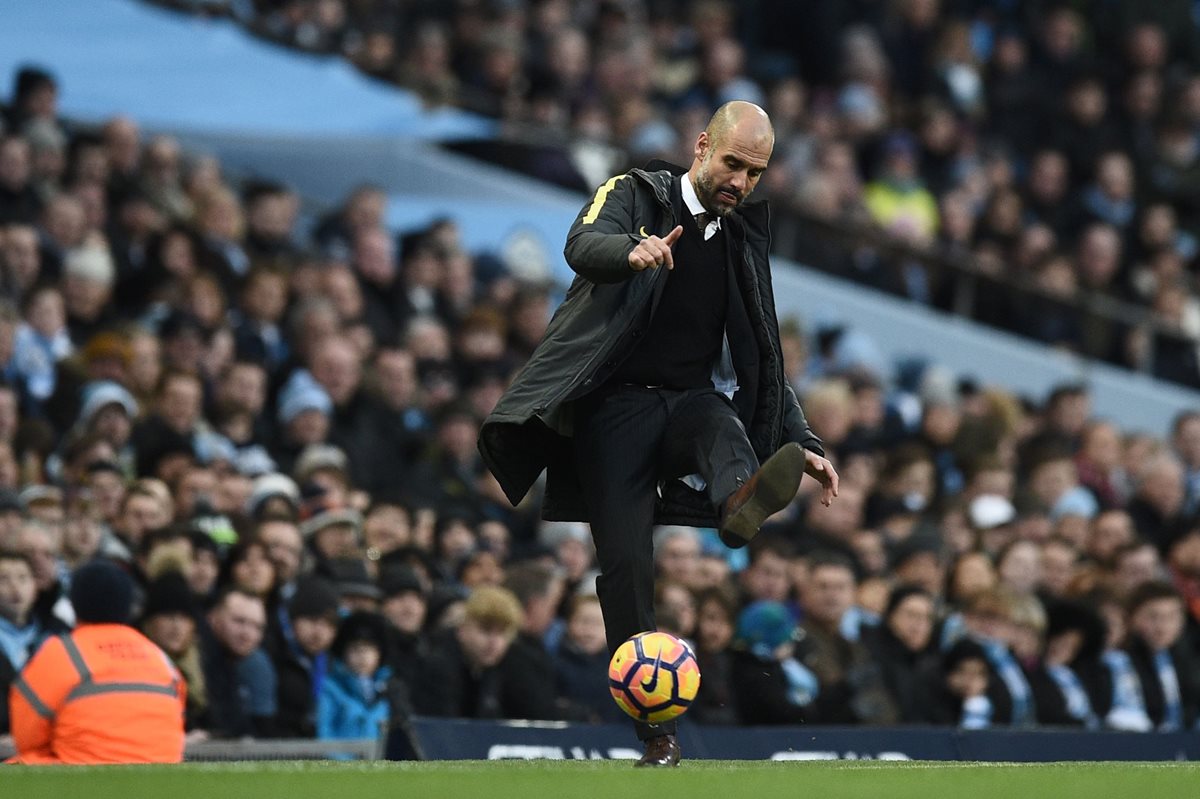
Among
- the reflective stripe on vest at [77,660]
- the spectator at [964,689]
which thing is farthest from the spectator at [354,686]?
the spectator at [964,689]

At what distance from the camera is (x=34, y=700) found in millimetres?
7645

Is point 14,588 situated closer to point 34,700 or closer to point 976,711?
point 34,700

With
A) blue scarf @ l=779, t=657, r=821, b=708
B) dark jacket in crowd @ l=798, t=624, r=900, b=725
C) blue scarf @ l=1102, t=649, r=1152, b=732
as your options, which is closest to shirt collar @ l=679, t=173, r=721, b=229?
blue scarf @ l=779, t=657, r=821, b=708

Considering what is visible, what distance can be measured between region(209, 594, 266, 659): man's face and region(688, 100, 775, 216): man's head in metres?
3.66

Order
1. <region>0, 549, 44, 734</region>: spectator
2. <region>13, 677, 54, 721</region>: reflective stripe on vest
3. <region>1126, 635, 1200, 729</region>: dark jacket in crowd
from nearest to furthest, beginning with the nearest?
<region>13, 677, 54, 721</region>: reflective stripe on vest → <region>0, 549, 44, 734</region>: spectator → <region>1126, 635, 1200, 729</region>: dark jacket in crowd

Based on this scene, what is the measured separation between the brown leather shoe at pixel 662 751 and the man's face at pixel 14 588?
11.7 feet

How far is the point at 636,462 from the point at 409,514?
4580 mm

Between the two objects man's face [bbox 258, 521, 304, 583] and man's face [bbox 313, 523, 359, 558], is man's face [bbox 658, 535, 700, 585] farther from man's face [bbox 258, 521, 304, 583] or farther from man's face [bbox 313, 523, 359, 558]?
man's face [bbox 258, 521, 304, 583]

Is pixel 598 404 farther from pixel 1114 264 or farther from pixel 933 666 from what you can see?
pixel 1114 264

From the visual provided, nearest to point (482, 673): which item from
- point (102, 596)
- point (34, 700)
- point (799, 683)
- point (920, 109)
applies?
point (799, 683)

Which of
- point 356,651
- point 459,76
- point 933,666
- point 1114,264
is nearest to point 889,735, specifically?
point 933,666

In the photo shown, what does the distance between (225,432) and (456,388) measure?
229cm

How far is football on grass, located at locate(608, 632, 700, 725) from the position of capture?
22.0 feet

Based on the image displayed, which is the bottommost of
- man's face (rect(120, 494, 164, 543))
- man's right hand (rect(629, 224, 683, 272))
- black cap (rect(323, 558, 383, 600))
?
black cap (rect(323, 558, 383, 600))
